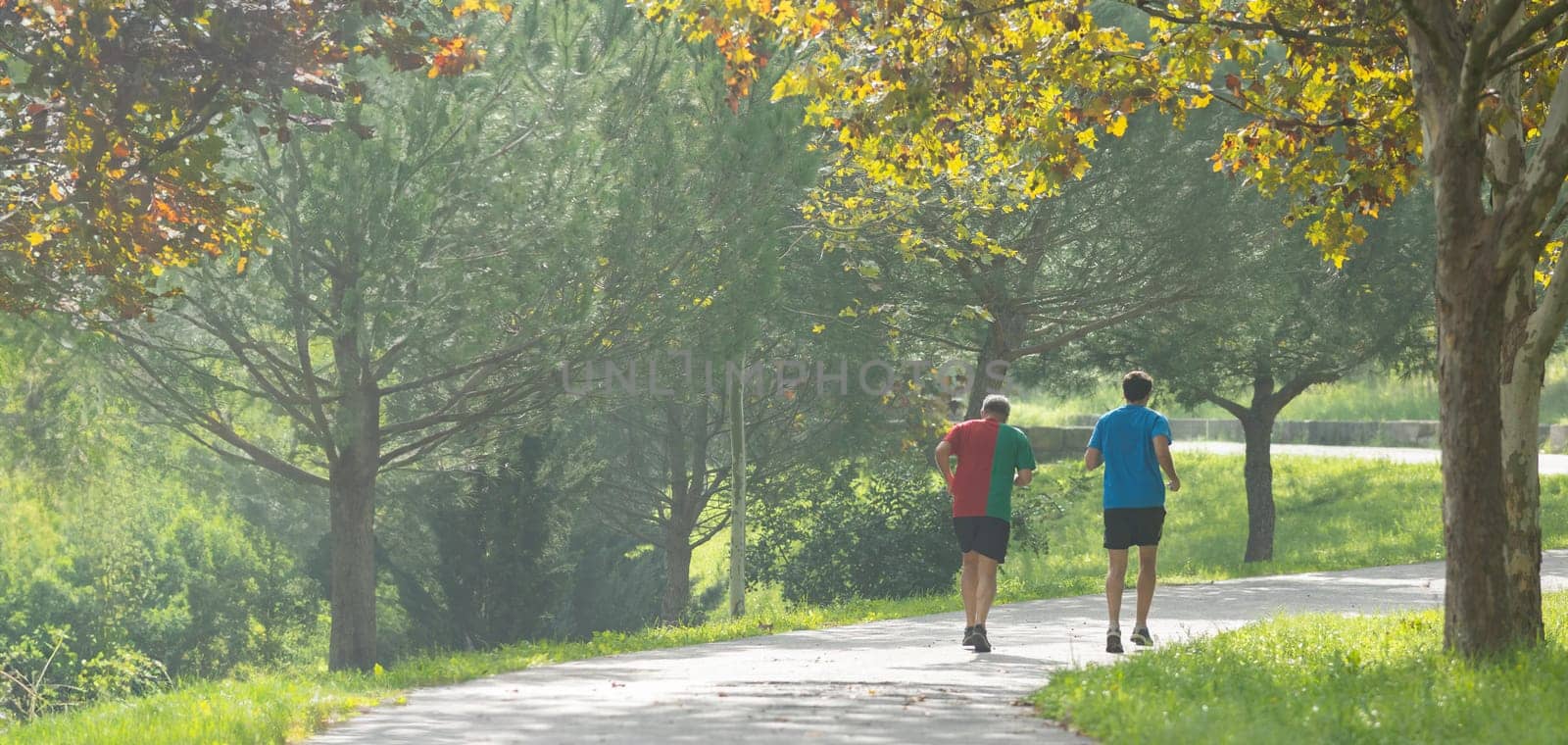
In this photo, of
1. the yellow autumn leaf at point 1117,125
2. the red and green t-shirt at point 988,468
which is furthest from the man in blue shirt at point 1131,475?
the yellow autumn leaf at point 1117,125

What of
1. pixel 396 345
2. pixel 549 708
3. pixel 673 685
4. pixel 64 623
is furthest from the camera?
pixel 64 623

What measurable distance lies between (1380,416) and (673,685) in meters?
47.3

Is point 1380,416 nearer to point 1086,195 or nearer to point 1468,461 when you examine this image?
point 1086,195

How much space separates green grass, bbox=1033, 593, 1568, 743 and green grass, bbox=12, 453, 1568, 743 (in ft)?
12.4

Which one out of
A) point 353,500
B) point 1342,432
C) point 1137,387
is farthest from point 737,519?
point 1342,432

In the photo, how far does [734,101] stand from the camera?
11.8 metres


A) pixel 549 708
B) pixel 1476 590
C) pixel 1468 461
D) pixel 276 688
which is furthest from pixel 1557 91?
pixel 276 688

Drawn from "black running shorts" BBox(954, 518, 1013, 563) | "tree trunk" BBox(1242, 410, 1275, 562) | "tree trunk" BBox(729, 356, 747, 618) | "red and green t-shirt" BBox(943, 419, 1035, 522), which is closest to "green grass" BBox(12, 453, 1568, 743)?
"tree trunk" BBox(1242, 410, 1275, 562)

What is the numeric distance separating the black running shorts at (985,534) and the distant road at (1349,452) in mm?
29463

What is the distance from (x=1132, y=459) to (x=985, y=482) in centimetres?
90

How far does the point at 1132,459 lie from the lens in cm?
1082

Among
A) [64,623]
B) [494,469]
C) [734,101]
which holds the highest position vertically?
[734,101]

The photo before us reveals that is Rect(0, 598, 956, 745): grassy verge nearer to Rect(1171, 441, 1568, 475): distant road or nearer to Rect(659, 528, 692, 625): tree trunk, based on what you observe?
Rect(659, 528, 692, 625): tree trunk

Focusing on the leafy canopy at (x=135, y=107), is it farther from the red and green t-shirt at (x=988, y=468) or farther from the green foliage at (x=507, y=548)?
the green foliage at (x=507, y=548)
